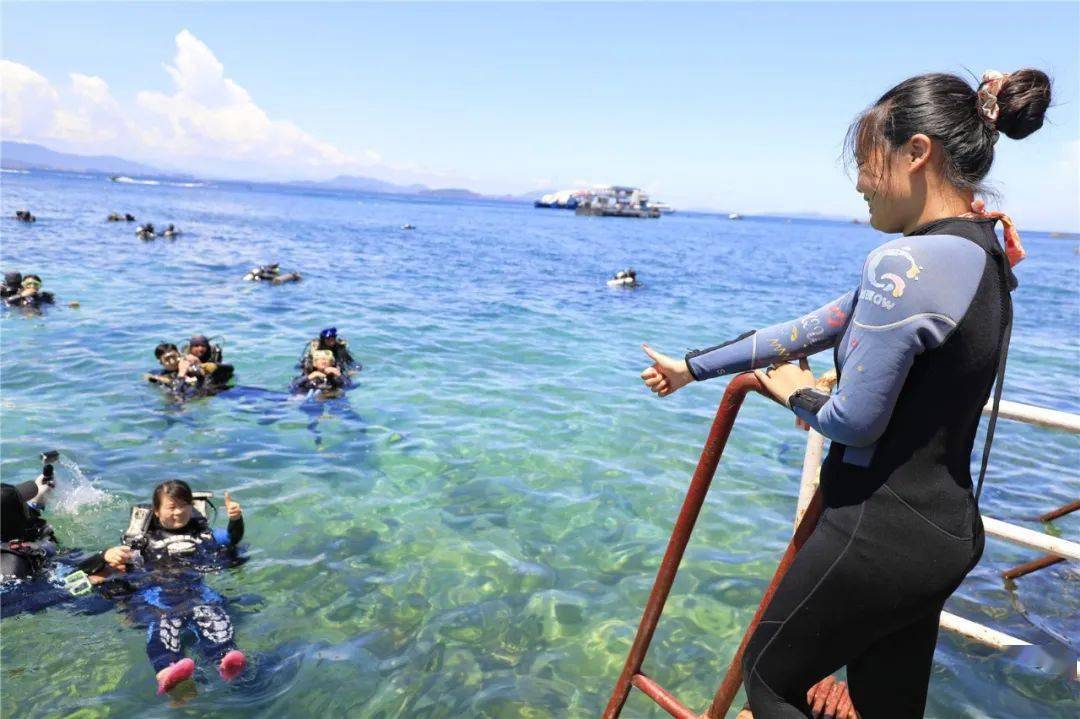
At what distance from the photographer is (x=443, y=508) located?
6797 millimetres

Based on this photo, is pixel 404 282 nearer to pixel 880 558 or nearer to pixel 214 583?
pixel 214 583

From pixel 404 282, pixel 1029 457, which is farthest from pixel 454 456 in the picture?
pixel 404 282

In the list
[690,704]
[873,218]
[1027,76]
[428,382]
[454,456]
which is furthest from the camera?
[428,382]

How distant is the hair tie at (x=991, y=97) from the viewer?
1.71 meters

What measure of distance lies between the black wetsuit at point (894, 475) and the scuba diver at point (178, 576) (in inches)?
143

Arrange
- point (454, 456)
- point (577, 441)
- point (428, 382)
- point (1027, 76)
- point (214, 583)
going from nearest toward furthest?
point (1027, 76)
point (214, 583)
point (454, 456)
point (577, 441)
point (428, 382)

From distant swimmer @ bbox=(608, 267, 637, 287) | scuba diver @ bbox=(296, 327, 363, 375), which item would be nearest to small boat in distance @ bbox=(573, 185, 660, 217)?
distant swimmer @ bbox=(608, 267, 637, 287)

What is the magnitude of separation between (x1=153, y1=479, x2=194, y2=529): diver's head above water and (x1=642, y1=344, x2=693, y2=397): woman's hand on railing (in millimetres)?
4415

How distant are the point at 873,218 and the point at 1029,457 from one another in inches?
366

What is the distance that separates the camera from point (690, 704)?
167 inches

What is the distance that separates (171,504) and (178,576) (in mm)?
542

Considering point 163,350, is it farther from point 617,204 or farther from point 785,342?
point 617,204

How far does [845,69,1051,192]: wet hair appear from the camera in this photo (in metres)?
1.70

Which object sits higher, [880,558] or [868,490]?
[868,490]
